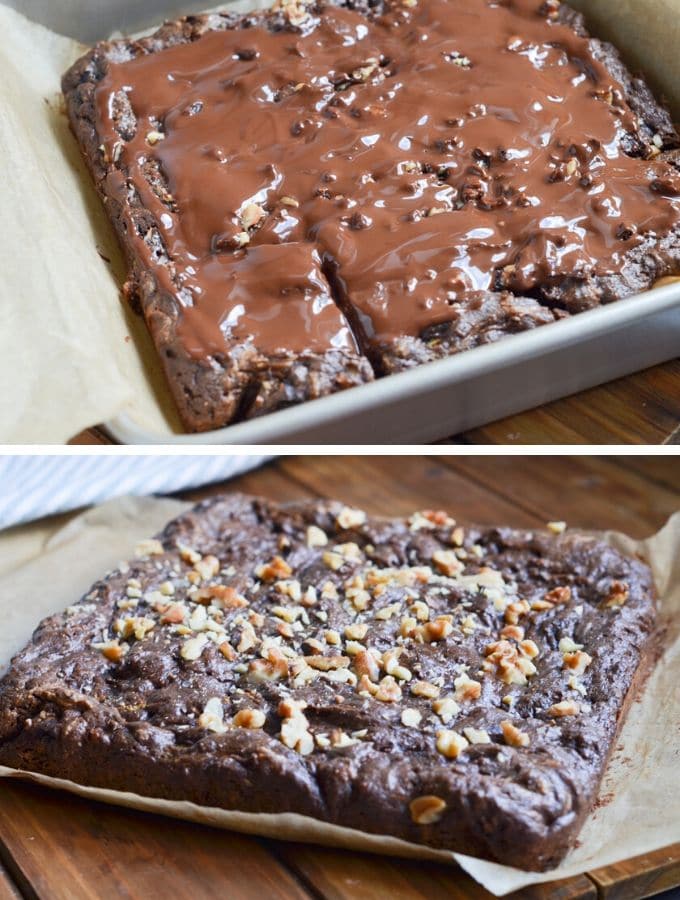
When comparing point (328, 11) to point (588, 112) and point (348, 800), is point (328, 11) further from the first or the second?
point (348, 800)

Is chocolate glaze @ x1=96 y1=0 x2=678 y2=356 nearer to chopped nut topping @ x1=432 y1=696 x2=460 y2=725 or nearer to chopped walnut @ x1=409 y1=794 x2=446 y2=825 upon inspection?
chopped nut topping @ x1=432 y1=696 x2=460 y2=725

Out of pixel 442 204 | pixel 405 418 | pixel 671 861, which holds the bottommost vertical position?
pixel 671 861

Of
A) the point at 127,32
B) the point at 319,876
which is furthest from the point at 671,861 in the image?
the point at 127,32

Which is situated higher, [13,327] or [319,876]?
[13,327]

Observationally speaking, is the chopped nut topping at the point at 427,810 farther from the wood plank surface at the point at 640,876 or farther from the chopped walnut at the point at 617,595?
the chopped walnut at the point at 617,595

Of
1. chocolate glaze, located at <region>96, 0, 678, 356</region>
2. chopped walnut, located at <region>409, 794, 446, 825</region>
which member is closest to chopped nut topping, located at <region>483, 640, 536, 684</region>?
chopped walnut, located at <region>409, 794, 446, 825</region>

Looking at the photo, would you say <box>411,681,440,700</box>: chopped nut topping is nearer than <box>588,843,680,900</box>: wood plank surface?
No

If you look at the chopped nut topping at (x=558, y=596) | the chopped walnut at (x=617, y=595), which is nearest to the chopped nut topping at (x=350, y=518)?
the chopped nut topping at (x=558, y=596)
